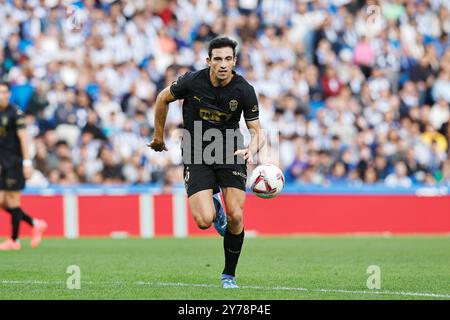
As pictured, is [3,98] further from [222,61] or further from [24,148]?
[222,61]

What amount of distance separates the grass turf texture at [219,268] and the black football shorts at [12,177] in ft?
3.16

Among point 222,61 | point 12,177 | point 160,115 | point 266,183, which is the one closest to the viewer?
point 222,61

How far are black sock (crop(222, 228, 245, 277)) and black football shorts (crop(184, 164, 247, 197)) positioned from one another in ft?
1.58

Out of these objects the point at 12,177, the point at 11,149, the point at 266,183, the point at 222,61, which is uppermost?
the point at 222,61

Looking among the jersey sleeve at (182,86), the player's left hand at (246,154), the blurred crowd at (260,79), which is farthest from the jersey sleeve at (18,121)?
the player's left hand at (246,154)

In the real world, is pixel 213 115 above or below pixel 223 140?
above

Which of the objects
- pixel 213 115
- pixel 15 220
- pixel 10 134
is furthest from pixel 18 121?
pixel 213 115

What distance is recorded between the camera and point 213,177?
9.78 meters

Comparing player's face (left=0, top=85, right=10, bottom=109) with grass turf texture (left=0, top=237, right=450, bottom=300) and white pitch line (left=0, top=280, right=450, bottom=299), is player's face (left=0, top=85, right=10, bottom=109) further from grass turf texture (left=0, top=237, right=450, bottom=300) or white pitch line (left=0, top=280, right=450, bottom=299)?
white pitch line (left=0, top=280, right=450, bottom=299)

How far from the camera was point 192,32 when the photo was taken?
2381cm

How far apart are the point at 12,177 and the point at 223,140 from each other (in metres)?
6.23

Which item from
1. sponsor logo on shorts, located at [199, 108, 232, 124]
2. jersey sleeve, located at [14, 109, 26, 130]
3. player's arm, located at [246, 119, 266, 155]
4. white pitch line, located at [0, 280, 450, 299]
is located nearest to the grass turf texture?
white pitch line, located at [0, 280, 450, 299]

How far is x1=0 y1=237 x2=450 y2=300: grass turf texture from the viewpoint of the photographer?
29.8ft

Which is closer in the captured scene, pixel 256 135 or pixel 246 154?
pixel 246 154
